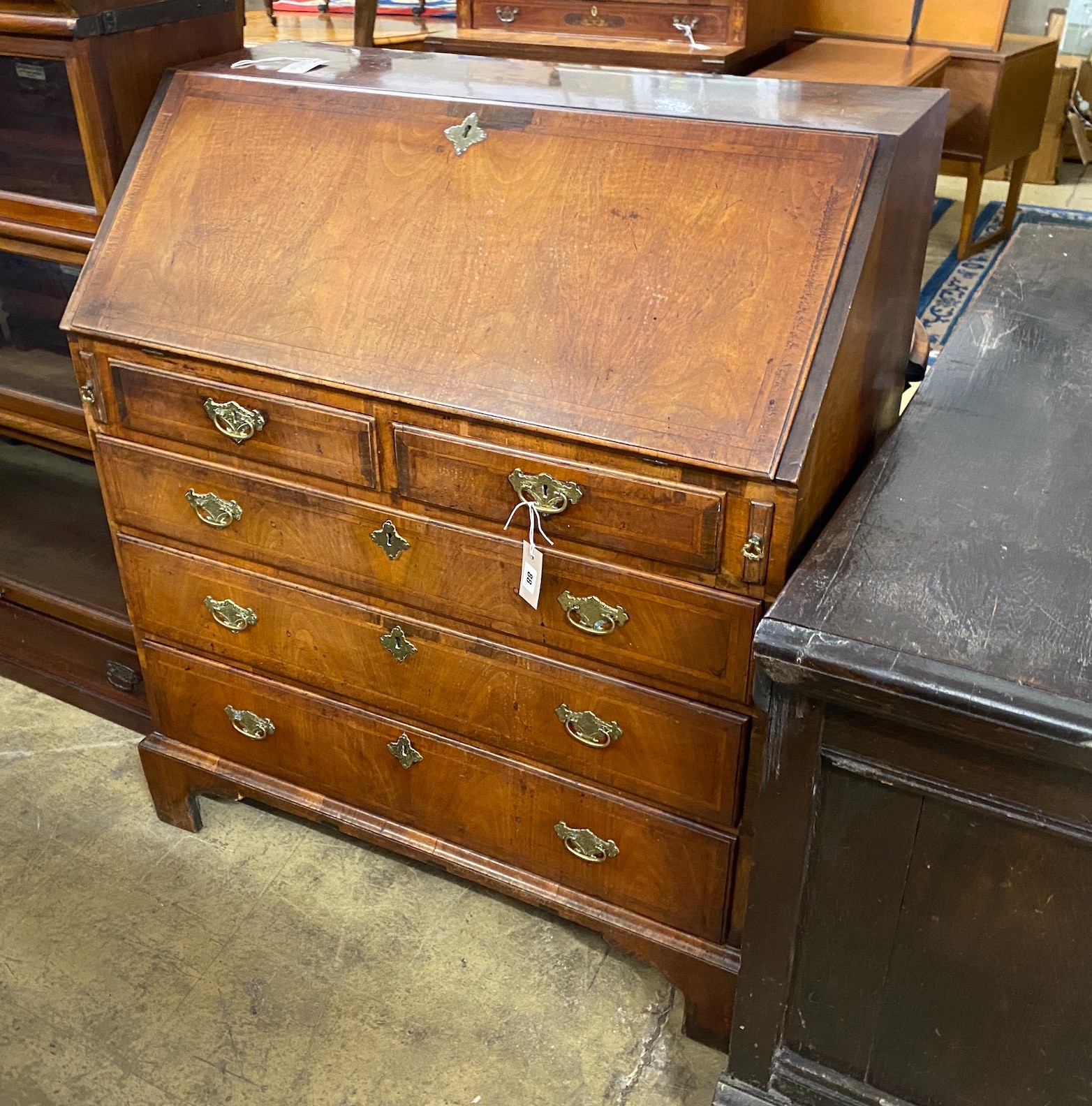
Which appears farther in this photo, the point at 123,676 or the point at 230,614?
the point at 123,676

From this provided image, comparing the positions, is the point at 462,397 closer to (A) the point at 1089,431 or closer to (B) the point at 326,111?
(B) the point at 326,111

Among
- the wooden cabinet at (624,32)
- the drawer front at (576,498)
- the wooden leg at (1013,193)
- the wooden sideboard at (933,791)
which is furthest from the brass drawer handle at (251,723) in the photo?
the wooden leg at (1013,193)

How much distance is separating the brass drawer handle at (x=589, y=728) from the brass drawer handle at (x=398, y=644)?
0.24 meters

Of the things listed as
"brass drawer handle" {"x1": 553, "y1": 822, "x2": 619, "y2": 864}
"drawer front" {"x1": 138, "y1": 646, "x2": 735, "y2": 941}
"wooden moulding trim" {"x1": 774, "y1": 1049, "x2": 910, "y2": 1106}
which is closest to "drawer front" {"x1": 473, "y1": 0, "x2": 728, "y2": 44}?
"drawer front" {"x1": 138, "y1": 646, "x2": 735, "y2": 941}

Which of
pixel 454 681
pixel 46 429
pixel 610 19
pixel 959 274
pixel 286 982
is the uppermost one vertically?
pixel 610 19

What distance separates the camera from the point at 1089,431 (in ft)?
4.50

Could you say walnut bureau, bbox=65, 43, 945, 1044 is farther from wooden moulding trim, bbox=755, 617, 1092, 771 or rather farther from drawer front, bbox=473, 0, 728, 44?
drawer front, bbox=473, 0, 728, 44

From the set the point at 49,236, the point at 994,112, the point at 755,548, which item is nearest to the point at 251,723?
the point at 49,236

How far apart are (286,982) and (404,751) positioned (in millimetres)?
439

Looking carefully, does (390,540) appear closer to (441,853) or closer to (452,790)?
(452,790)

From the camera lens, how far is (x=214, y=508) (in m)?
1.64

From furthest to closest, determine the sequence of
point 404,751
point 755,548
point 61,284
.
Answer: point 61,284, point 404,751, point 755,548

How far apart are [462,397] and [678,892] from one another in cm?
78

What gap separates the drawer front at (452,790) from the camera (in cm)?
157
